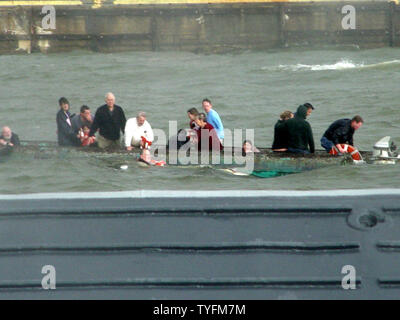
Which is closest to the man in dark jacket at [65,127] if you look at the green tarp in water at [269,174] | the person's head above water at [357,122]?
the green tarp in water at [269,174]

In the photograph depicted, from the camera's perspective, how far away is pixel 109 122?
560 inches

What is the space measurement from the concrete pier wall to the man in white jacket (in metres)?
27.6

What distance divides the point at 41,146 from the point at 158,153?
256 cm

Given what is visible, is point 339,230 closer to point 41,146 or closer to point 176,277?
point 176,277

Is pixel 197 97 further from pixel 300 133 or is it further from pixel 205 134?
pixel 300 133

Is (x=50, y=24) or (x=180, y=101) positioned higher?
(x=50, y=24)

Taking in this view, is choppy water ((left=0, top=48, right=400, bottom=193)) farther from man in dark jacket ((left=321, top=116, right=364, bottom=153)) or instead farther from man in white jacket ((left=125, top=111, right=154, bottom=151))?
man in dark jacket ((left=321, top=116, right=364, bottom=153))

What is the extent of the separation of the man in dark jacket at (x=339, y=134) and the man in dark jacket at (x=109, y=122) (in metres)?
3.43

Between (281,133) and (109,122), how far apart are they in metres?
2.85

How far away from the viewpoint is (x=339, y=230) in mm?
3094

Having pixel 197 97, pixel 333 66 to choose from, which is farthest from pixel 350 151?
pixel 333 66

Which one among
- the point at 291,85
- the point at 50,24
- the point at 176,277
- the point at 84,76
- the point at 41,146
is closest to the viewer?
the point at 176,277

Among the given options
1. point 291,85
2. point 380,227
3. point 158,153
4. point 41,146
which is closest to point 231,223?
point 380,227

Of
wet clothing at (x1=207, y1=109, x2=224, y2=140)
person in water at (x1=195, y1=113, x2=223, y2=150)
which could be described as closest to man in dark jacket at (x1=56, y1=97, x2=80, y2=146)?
person in water at (x1=195, y1=113, x2=223, y2=150)
